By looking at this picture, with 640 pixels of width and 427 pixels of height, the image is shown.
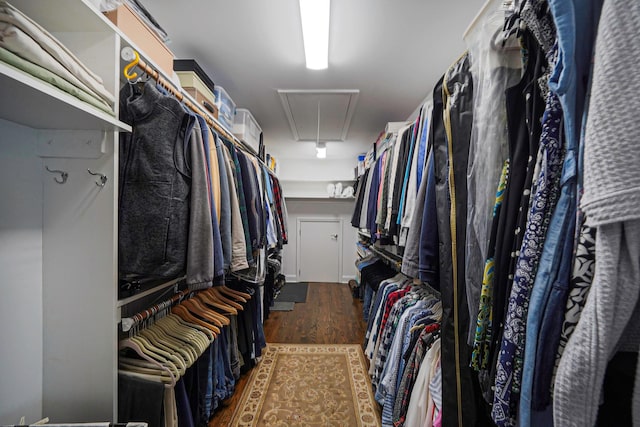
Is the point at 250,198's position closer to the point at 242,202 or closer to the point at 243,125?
the point at 242,202

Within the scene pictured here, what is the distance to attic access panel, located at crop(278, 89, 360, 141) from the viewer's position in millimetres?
2135

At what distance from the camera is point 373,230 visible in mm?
1819

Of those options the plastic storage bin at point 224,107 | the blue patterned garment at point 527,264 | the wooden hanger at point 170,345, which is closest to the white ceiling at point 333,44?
the plastic storage bin at point 224,107

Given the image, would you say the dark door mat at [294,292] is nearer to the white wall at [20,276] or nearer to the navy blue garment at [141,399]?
the navy blue garment at [141,399]

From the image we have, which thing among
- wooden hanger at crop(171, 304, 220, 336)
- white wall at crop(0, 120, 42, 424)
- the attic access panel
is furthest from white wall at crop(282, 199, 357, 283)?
white wall at crop(0, 120, 42, 424)

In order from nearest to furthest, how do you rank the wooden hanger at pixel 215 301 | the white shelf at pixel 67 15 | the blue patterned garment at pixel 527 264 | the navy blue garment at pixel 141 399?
the blue patterned garment at pixel 527 264 < the white shelf at pixel 67 15 < the navy blue garment at pixel 141 399 < the wooden hanger at pixel 215 301

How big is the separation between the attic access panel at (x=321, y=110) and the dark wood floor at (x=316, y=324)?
2.38 meters

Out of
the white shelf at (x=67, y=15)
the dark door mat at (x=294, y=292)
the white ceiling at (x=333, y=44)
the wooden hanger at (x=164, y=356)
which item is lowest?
the dark door mat at (x=294, y=292)

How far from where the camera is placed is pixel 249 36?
1501mm

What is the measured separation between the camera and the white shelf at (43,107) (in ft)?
1.72

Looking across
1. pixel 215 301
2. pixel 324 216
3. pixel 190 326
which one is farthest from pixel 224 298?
pixel 324 216

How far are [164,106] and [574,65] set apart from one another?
1158 millimetres

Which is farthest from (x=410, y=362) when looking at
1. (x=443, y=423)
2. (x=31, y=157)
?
(x=31, y=157)

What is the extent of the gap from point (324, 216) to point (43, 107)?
391 cm
